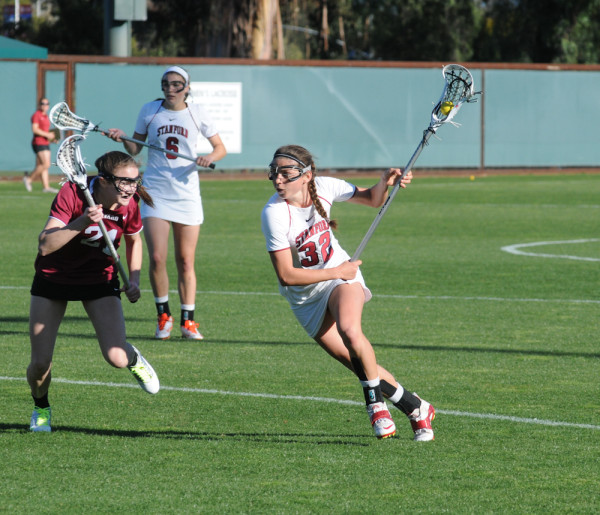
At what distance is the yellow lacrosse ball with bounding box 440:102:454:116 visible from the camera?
702 cm

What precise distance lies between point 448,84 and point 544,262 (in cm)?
843

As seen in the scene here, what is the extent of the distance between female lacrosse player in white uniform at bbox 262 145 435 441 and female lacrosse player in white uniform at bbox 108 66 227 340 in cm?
336

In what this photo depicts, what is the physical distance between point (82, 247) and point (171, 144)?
3.63 m

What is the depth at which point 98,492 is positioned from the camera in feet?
17.7

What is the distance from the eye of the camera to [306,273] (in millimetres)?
6297

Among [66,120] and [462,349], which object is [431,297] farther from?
[66,120]

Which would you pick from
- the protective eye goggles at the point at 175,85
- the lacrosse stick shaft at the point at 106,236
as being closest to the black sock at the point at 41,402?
the lacrosse stick shaft at the point at 106,236

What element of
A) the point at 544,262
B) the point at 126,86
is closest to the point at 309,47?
the point at 126,86

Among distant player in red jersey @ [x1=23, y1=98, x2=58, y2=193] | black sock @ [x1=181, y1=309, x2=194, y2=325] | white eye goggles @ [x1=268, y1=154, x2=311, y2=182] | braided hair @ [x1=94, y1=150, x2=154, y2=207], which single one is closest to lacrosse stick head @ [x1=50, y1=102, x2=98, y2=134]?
braided hair @ [x1=94, y1=150, x2=154, y2=207]

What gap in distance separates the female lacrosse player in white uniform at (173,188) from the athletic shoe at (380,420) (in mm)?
3715

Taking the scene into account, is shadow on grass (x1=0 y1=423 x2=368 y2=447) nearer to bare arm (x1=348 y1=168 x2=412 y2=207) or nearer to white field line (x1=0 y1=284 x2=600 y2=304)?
bare arm (x1=348 y1=168 x2=412 y2=207)

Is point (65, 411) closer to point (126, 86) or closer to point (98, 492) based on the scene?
point (98, 492)

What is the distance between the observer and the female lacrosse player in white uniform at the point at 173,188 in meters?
9.91

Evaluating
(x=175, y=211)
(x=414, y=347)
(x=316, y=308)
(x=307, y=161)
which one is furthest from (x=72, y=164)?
(x=414, y=347)
